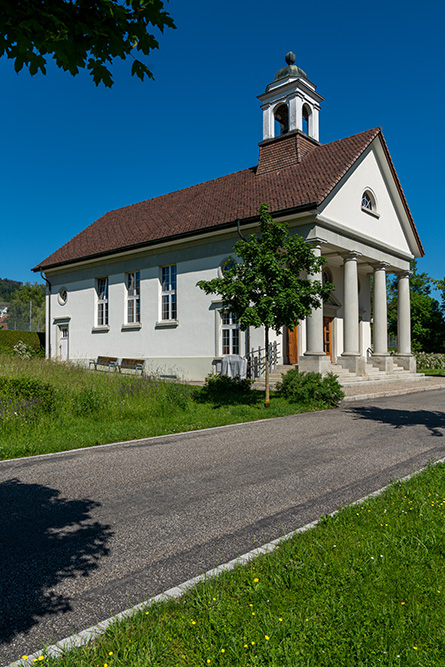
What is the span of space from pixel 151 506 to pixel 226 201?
1976cm

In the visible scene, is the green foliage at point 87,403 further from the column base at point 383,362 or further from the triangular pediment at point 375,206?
the column base at point 383,362

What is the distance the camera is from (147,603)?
2926 mm

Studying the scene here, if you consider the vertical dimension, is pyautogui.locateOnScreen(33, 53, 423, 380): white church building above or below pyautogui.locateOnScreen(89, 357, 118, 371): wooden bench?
above

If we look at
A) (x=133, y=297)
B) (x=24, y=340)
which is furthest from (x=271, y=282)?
(x=24, y=340)

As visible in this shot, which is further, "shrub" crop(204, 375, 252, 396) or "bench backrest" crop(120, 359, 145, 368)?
"bench backrest" crop(120, 359, 145, 368)

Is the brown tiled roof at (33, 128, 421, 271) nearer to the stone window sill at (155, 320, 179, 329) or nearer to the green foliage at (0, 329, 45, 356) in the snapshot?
the stone window sill at (155, 320, 179, 329)

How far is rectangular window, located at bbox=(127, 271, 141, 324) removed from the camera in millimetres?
25406

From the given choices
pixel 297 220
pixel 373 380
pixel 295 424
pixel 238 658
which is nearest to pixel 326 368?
pixel 373 380

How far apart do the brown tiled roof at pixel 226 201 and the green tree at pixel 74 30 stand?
1531 centimetres

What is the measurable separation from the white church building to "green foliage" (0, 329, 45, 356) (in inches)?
135

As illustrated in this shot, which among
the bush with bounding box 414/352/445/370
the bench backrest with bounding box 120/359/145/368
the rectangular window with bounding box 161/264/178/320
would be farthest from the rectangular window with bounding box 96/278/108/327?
the bush with bounding box 414/352/445/370

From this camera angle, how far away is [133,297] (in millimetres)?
25719

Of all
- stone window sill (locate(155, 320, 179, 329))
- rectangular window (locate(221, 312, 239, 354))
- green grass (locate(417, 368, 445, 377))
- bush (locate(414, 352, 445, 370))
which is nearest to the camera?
rectangular window (locate(221, 312, 239, 354))

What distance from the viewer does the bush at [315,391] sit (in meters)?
13.4
